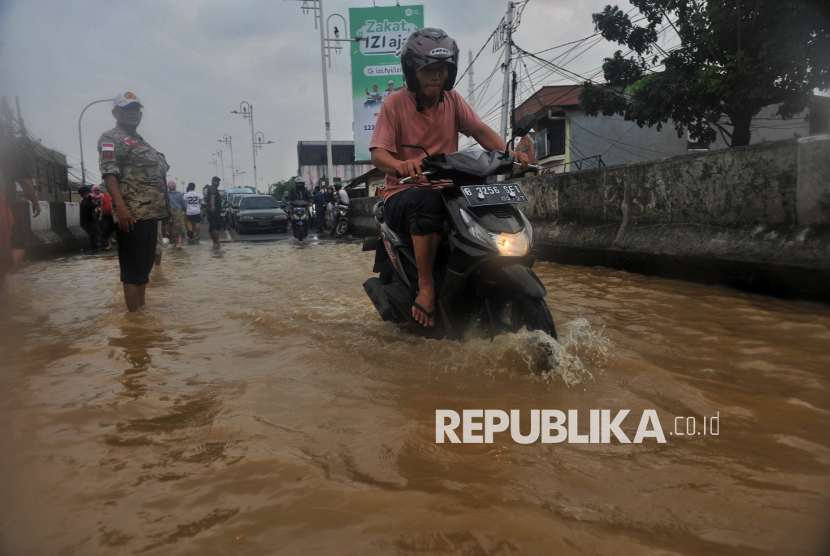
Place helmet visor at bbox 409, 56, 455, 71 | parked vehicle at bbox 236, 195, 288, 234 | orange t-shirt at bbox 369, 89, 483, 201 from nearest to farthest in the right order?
helmet visor at bbox 409, 56, 455, 71
orange t-shirt at bbox 369, 89, 483, 201
parked vehicle at bbox 236, 195, 288, 234

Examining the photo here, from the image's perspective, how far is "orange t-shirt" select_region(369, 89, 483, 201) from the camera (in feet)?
10.5

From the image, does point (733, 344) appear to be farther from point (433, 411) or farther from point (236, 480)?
point (236, 480)

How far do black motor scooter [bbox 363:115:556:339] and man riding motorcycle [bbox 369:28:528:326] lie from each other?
84mm

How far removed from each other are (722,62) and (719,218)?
42.4 feet

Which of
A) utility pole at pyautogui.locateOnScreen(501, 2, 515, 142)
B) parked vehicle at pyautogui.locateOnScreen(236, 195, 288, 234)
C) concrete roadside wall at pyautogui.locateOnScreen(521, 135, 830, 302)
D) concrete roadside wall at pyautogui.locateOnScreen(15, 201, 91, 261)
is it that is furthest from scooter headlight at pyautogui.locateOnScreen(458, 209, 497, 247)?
utility pole at pyautogui.locateOnScreen(501, 2, 515, 142)

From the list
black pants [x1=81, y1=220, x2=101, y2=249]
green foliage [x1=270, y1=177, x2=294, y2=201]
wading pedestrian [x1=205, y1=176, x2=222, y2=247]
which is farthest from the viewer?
green foliage [x1=270, y1=177, x2=294, y2=201]

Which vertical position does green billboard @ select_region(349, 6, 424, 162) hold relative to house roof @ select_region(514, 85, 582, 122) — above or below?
above

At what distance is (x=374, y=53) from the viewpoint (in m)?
30.2

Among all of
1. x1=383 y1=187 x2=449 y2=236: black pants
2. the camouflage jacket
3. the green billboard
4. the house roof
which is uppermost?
the green billboard

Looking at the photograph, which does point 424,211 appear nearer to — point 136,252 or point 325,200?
point 136,252

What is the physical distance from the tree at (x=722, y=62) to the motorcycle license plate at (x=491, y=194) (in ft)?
40.2

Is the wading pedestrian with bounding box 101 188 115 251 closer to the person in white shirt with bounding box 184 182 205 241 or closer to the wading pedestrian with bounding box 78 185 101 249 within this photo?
the wading pedestrian with bounding box 78 185 101 249

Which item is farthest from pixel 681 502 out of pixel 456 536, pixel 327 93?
pixel 327 93

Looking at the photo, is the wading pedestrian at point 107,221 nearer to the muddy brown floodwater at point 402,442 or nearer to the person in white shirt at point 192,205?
the person in white shirt at point 192,205
